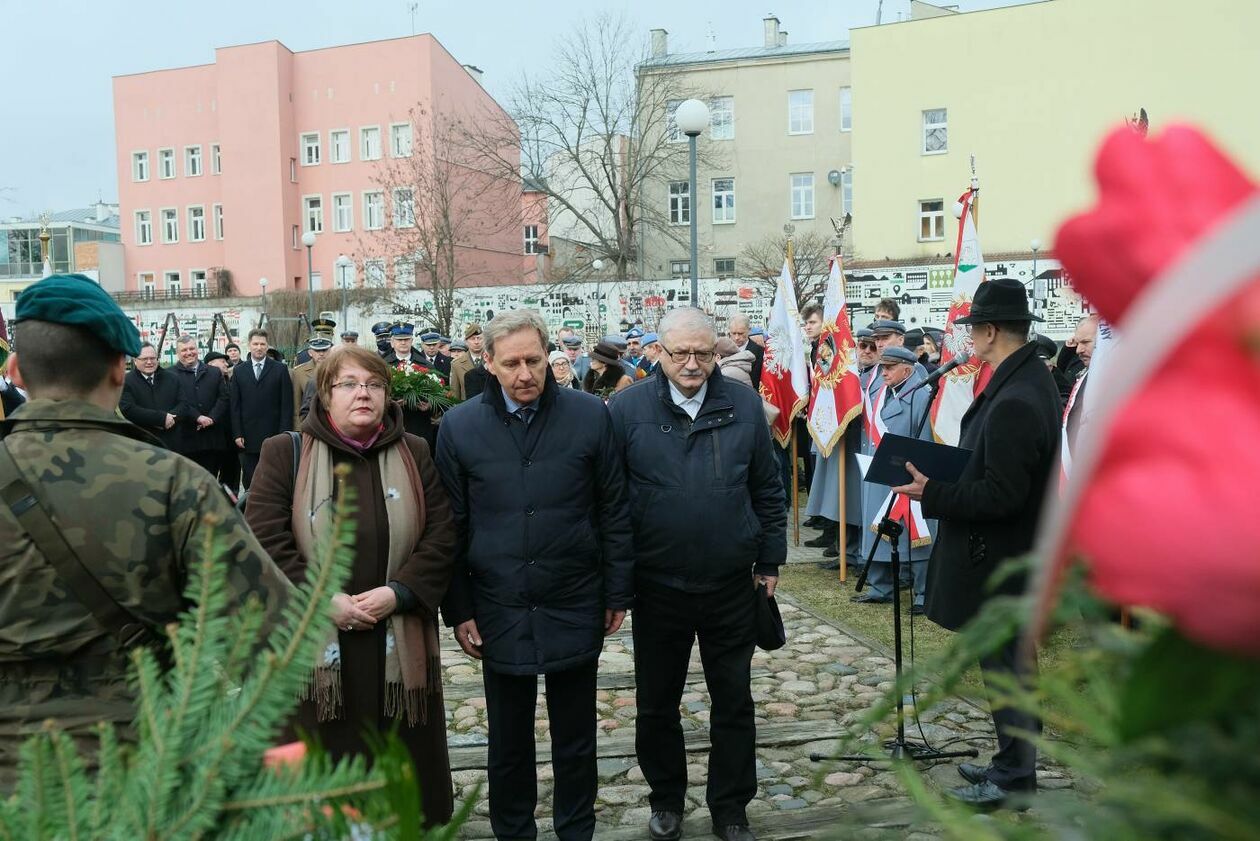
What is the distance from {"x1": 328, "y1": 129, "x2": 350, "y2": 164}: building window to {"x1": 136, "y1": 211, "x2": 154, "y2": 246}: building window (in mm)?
11047

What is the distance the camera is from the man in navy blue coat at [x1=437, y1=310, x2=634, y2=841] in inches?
167

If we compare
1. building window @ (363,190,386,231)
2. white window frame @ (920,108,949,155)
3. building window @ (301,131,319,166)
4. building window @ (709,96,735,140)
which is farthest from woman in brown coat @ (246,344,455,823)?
building window @ (301,131,319,166)

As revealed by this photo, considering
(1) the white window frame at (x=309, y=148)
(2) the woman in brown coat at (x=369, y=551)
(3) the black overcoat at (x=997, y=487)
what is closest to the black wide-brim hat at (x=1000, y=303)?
(3) the black overcoat at (x=997, y=487)

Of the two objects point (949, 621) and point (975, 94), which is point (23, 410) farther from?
point (975, 94)

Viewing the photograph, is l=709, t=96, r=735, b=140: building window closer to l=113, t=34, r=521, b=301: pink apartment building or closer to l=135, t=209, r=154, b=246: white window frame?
l=113, t=34, r=521, b=301: pink apartment building

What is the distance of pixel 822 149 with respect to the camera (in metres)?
44.6

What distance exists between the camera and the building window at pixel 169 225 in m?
53.4

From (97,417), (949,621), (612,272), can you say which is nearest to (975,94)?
(612,272)

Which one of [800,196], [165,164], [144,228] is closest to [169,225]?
[144,228]

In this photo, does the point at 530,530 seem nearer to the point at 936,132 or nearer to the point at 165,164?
the point at 936,132

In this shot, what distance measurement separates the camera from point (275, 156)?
4956 cm

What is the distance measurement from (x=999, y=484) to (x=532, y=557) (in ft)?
6.44

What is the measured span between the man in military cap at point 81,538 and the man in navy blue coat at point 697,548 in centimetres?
226

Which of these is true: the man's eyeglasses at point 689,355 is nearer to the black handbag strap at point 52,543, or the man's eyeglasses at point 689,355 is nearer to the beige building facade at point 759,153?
the black handbag strap at point 52,543
